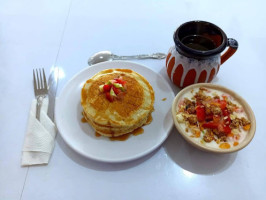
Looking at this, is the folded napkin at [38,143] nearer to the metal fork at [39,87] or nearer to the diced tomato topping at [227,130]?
the metal fork at [39,87]

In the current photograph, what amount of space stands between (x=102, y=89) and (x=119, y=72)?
6.9 inches

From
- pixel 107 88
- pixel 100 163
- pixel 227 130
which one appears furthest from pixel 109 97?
pixel 227 130

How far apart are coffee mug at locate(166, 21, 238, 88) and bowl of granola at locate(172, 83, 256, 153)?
78mm

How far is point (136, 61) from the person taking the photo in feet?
4.72

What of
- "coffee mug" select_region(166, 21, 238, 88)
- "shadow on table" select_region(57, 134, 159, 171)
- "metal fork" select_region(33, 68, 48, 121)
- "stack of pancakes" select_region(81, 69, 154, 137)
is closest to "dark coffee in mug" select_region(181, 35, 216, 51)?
"coffee mug" select_region(166, 21, 238, 88)

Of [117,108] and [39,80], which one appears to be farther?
[39,80]

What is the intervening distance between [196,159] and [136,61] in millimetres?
703

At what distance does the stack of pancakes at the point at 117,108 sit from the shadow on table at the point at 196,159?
Answer: 0.19m

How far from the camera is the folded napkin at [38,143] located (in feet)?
3.28

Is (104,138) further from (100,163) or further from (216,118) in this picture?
(216,118)

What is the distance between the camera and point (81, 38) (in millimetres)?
1569

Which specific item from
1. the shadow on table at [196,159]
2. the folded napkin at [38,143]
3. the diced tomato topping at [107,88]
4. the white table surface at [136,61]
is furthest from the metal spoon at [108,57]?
the shadow on table at [196,159]

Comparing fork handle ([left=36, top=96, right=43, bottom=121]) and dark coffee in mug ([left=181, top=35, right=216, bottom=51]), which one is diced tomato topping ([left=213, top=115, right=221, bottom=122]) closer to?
dark coffee in mug ([left=181, top=35, right=216, bottom=51])

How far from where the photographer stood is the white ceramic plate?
3.23ft
